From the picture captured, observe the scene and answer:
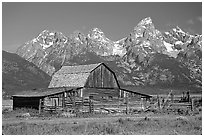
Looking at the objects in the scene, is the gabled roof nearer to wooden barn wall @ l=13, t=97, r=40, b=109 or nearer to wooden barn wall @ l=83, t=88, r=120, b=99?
wooden barn wall @ l=83, t=88, r=120, b=99

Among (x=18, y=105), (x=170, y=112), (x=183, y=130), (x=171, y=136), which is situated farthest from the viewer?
(x=18, y=105)

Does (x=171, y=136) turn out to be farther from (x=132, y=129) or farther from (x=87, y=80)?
(x=87, y=80)

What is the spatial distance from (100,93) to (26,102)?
1047 cm

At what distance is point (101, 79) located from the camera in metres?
49.7

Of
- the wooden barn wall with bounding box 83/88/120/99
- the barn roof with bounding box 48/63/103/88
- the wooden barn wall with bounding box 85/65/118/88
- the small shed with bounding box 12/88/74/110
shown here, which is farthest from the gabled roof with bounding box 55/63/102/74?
the small shed with bounding box 12/88/74/110

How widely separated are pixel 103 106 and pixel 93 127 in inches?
678

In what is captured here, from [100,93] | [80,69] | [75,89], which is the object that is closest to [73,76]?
[80,69]

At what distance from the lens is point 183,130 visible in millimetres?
19922

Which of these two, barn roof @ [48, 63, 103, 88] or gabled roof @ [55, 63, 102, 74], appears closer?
barn roof @ [48, 63, 103, 88]

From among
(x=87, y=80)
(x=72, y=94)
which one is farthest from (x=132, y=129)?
(x=87, y=80)

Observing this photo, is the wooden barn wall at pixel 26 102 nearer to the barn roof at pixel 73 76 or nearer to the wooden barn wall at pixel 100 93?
the barn roof at pixel 73 76

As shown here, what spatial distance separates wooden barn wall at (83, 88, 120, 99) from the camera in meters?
46.3

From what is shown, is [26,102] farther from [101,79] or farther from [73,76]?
[101,79]

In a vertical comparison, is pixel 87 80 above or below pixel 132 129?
above
